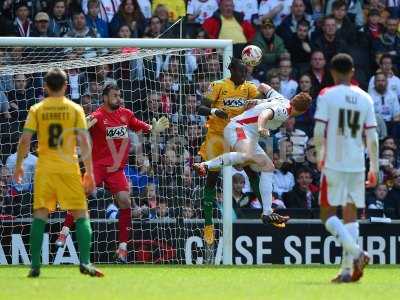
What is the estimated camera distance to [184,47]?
18625mm

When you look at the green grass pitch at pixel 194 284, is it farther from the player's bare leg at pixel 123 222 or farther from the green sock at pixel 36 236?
the player's bare leg at pixel 123 222

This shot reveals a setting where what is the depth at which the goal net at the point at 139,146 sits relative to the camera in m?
19.1

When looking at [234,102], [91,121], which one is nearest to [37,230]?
[91,121]

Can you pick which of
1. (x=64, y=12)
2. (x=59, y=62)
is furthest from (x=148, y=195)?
(x=64, y=12)

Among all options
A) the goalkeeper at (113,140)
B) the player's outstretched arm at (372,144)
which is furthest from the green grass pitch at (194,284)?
the goalkeeper at (113,140)

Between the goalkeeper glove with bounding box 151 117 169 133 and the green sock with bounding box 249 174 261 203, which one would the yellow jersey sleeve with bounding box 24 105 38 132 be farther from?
the green sock with bounding box 249 174 261 203

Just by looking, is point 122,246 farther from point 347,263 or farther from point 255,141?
point 347,263

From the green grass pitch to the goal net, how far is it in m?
2.63

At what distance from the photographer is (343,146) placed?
13047 millimetres

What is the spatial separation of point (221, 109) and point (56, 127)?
502 cm

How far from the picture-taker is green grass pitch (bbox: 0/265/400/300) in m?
12.1

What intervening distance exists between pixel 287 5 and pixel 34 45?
292 inches

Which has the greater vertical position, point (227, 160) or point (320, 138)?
point (320, 138)

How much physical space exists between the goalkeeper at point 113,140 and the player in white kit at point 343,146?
5.27 m
